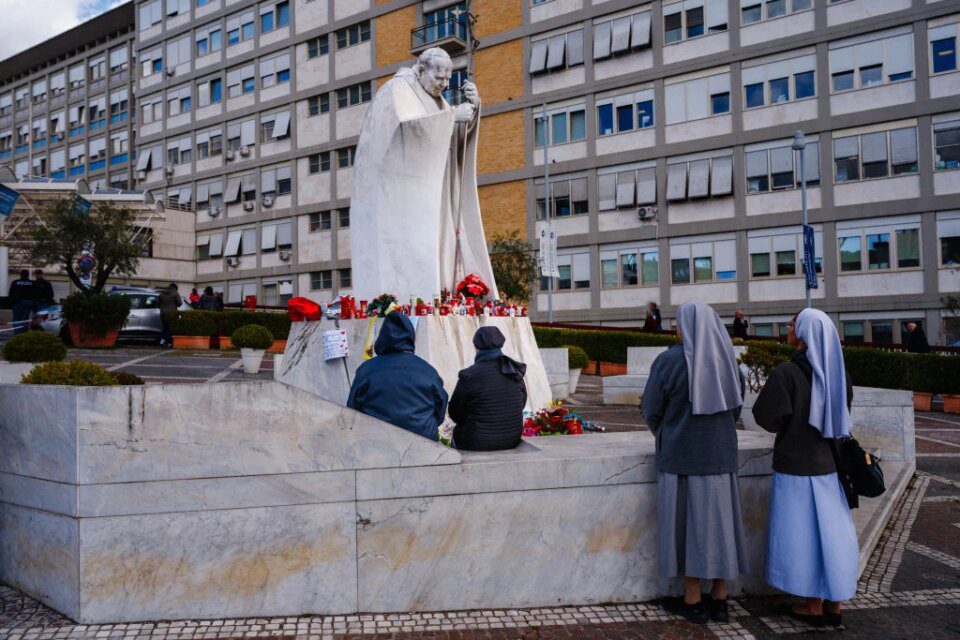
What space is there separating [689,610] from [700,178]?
26941 millimetres

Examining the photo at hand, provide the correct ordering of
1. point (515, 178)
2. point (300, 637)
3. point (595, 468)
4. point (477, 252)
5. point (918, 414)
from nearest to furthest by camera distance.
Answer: point (300, 637) < point (595, 468) < point (477, 252) < point (918, 414) < point (515, 178)

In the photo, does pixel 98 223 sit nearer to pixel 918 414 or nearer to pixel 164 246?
pixel 164 246

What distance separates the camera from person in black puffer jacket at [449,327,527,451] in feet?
17.4

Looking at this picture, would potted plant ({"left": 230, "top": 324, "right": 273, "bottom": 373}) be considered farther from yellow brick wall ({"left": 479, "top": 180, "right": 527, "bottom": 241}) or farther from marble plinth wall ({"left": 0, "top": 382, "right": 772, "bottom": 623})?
yellow brick wall ({"left": 479, "top": 180, "right": 527, "bottom": 241})

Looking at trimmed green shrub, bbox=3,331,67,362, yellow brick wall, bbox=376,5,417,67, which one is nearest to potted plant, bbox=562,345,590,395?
trimmed green shrub, bbox=3,331,67,362

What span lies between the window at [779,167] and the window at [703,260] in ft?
7.57

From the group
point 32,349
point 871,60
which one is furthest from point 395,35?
point 32,349

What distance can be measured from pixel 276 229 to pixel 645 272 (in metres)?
21.1

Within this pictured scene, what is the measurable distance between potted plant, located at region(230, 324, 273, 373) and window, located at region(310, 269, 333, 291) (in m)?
22.6

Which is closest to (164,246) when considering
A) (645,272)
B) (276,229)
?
(276,229)

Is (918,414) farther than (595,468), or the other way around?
(918,414)

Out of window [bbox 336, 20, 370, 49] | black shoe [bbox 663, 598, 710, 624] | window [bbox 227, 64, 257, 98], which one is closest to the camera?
black shoe [bbox 663, 598, 710, 624]

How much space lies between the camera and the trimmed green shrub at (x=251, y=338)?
677 inches

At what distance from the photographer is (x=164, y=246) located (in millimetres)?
44406
